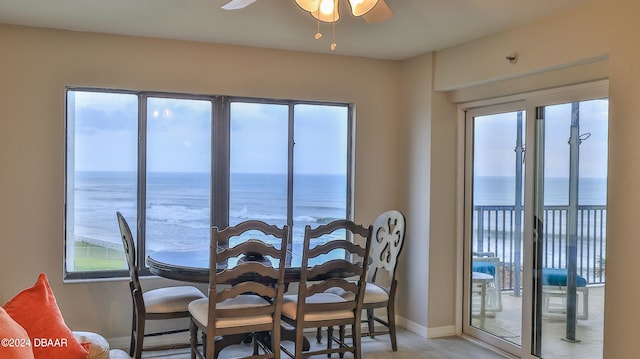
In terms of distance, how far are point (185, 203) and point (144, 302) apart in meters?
0.99

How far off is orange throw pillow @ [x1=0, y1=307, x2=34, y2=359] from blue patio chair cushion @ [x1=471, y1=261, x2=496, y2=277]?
351 centimetres

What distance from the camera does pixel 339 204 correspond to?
16.6ft

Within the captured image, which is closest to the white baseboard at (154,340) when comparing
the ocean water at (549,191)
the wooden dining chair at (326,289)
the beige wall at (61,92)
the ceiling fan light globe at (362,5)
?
the beige wall at (61,92)

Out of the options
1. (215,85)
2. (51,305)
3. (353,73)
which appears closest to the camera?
(51,305)

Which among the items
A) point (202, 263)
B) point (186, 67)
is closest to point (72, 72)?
point (186, 67)

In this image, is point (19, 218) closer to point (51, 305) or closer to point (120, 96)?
point (120, 96)

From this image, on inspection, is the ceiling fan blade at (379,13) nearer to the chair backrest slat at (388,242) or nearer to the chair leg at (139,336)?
the chair backrest slat at (388,242)

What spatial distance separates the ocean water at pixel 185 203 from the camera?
4312 mm

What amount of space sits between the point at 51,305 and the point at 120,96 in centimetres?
243

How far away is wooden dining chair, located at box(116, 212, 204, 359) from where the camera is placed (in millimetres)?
3732

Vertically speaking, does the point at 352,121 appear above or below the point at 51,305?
above

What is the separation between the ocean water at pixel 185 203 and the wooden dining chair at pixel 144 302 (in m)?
0.57

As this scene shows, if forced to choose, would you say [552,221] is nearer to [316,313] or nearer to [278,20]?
[316,313]

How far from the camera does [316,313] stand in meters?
3.67
